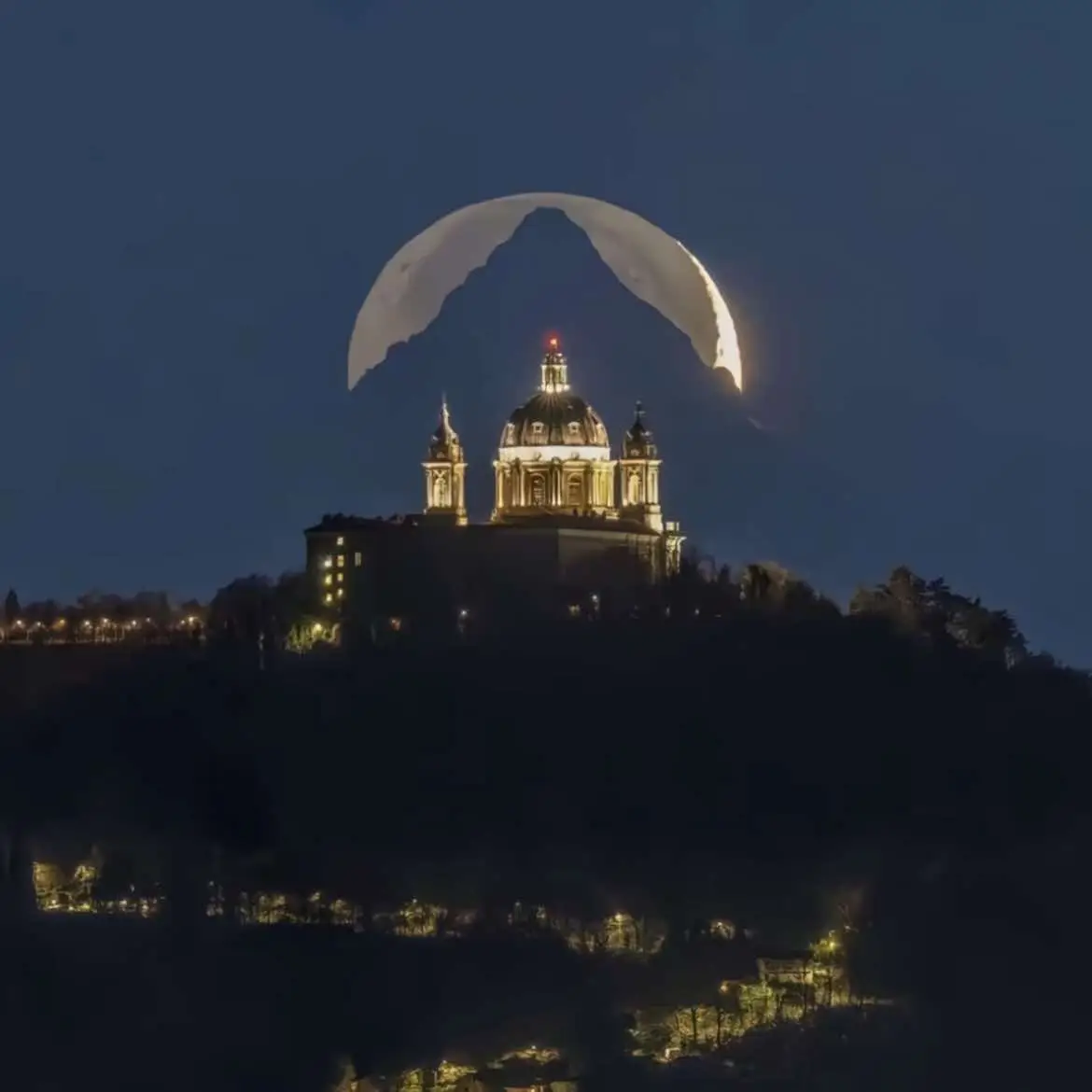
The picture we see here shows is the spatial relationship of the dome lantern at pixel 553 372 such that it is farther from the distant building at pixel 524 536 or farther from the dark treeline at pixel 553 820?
the dark treeline at pixel 553 820

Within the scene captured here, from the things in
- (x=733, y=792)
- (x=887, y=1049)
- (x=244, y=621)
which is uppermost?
(x=244, y=621)

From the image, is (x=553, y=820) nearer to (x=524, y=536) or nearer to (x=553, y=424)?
(x=524, y=536)

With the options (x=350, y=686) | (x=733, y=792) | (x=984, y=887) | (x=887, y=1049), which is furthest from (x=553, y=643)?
(x=887, y=1049)

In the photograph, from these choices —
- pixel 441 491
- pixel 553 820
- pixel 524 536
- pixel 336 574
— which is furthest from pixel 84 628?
pixel 553 820

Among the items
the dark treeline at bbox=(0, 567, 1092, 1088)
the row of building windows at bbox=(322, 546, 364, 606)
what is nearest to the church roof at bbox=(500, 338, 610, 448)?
the row of building windows at bbox=(322, 546, 364, 606)

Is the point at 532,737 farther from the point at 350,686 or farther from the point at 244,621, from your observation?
the point at 244,621

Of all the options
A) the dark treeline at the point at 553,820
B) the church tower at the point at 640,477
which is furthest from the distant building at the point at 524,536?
the dark treeline at the point at 553,820
